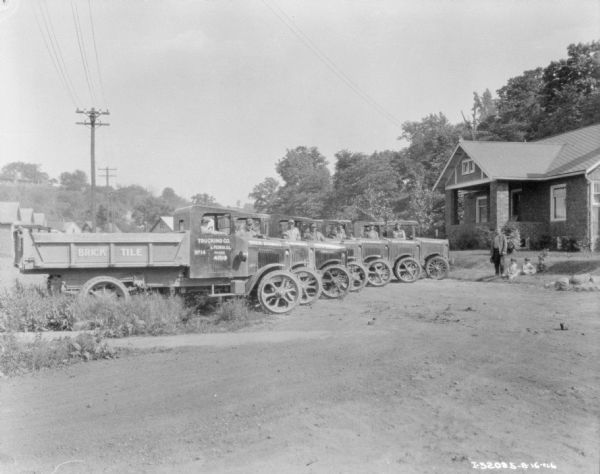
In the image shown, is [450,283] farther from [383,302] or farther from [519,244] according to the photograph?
[519,244]

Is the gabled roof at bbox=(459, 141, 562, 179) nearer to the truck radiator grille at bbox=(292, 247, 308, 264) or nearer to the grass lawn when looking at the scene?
the grass lawn

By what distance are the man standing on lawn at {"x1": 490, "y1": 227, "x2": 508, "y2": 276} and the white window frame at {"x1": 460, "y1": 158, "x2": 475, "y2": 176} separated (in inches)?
424

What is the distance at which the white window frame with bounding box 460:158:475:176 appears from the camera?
27494 millimetres

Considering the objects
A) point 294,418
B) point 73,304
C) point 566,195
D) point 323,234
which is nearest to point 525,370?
point 294,418

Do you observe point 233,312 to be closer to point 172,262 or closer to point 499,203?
point 172,262

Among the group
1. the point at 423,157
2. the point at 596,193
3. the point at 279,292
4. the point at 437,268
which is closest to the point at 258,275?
the point at 279,292

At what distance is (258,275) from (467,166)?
67.0ft

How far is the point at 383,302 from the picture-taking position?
12039 mm

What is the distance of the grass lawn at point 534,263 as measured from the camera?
53.3 ft

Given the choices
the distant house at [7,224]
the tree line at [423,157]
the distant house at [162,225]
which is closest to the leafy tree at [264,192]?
the tree line at [423,157]

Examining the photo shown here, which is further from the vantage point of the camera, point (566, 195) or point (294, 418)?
point (566, 195)

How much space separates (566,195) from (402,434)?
22.0 meters

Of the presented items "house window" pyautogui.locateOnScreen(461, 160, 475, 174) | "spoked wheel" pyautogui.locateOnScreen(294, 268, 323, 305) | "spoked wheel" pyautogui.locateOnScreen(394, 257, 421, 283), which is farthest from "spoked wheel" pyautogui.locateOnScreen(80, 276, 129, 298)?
"house window" pyautogui.locateOnScreen(461, 160, 475, 174)

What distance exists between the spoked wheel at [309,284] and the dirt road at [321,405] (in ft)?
10.7
